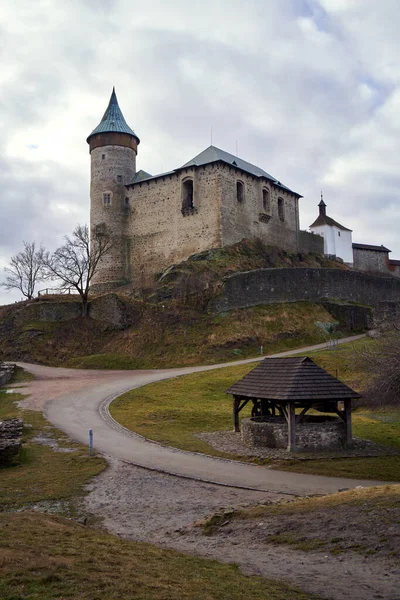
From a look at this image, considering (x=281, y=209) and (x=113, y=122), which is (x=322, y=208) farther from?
(x=113, y=122)

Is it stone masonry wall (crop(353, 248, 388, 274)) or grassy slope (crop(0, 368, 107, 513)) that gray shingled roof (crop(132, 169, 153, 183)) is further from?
grassy slope (crop(0, 368, 107, 513))

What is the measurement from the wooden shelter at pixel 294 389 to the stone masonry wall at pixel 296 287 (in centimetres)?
2051

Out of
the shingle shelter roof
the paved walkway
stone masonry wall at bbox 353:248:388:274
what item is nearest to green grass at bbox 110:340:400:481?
the paved walkway

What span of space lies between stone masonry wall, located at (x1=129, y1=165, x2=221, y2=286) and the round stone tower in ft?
3.29

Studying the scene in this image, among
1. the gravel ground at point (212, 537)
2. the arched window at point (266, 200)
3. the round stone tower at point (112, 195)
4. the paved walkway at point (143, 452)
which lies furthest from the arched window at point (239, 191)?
the gravel ground at point (212, 537)

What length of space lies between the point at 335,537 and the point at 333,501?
6.55ft

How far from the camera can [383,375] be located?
17.0m

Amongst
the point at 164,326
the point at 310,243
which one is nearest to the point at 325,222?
the point at 310,243

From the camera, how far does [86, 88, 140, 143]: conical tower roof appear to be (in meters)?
53.7

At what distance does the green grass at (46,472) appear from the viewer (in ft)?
41.2

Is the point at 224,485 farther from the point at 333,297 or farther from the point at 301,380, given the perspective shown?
the point at 333,297

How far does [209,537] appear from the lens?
984 cm

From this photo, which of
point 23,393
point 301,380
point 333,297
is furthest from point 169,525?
point 333,297

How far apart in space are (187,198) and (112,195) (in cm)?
835
